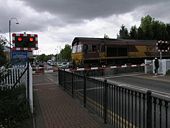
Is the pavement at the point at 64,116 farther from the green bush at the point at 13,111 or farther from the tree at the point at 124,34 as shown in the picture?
the tree at the point at 124,34

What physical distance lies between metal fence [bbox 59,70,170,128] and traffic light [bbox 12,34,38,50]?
4256mm

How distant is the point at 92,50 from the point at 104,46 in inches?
68.3

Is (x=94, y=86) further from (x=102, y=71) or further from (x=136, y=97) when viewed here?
(x=102, y=71)

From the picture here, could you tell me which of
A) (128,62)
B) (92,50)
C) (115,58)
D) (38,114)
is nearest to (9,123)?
(38,114)

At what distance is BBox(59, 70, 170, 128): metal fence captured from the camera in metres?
4.21

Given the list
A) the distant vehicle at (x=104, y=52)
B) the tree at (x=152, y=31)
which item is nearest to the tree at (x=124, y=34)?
the tree at (x=152, y=31)

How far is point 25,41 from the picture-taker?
40.7 feet

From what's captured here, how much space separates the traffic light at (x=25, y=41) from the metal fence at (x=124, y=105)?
4256 millimetres

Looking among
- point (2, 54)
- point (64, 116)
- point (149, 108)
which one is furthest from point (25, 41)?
point (149, 108)

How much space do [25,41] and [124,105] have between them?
7781 millimetres

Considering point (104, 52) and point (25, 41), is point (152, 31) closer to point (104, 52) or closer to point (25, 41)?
point (104, 52)

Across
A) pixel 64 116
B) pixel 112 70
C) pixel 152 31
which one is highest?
pixel 152 31

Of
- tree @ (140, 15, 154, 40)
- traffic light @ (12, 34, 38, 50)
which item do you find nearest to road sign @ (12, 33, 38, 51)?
traffic light @ (12, 34, 38, 50)

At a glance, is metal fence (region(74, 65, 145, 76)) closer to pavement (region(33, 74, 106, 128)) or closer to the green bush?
pavement (region(33, 74, 106, 128))
